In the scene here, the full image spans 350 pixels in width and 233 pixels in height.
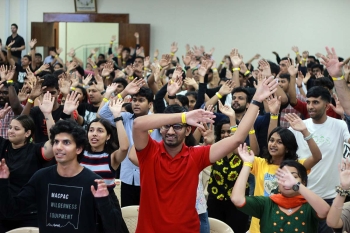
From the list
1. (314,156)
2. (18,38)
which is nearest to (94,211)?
(314,156)

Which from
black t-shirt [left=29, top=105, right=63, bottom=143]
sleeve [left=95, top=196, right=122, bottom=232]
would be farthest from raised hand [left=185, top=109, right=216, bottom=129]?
black t-shirt [left=29, top=105, right=63, bottom=143]

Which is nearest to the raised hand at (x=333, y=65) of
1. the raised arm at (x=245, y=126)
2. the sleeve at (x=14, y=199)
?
the raised arm at (x=245, y=126)

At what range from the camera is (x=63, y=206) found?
2.82 metres

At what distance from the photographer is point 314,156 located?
3.89 m

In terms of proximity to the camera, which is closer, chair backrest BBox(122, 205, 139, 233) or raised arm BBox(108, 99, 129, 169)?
raised arm BBox(108, 99, 129, 169)

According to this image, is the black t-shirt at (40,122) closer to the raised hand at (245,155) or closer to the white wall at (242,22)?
the raised hand at (245,155)

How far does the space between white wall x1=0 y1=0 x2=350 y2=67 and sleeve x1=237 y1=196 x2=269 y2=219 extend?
387 inches

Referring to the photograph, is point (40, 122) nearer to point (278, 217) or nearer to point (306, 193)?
point (278, 217)

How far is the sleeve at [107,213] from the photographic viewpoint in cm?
274

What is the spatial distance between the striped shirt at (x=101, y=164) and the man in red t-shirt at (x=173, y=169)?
72 centimetres

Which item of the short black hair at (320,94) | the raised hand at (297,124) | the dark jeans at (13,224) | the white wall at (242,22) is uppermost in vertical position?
the white wall at (242,22)

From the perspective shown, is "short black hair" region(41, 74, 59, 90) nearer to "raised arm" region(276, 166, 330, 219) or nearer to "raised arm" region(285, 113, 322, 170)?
"raised arm" region(285, 113, 322, 170)

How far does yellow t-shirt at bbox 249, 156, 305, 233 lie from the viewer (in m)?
3.71

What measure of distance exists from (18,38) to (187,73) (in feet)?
20.0
